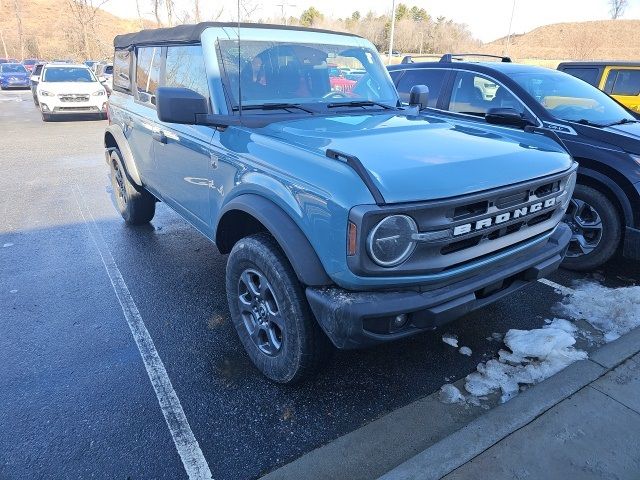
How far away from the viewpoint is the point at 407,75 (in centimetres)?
580

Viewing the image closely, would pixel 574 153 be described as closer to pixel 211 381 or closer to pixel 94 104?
pixel 211 381

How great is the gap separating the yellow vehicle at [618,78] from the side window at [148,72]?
8332 mm

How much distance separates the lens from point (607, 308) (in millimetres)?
3549

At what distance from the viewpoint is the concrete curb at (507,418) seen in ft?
6.70

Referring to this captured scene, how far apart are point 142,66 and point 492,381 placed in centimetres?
407

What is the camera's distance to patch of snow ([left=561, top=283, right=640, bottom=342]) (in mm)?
3314

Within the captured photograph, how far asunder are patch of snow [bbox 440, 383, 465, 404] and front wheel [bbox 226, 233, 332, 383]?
761 mm

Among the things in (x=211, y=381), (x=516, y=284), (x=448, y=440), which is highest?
(x=516, y=284)

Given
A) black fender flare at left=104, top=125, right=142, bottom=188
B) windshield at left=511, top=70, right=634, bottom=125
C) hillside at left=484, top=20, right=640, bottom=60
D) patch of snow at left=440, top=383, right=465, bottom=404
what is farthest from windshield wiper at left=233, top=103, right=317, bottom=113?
hillside at left=484, top=20, right=640, bottom=60

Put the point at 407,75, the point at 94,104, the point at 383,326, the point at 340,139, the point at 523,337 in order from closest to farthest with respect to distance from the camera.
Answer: the point at 383,326 → the point at 340,139 → the point at 523,337 → the point at 407,75 → the point at 94,104

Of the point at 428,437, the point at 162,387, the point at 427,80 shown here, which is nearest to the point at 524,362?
the point at 428,437

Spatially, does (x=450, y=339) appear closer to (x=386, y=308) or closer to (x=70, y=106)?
(x=386, y=308)

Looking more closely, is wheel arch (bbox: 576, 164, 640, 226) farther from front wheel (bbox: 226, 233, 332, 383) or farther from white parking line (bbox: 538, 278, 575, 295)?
front wheel (bbox: 226, 233, 332, 383)

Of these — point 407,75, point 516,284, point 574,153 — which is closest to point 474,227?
point 516,284
